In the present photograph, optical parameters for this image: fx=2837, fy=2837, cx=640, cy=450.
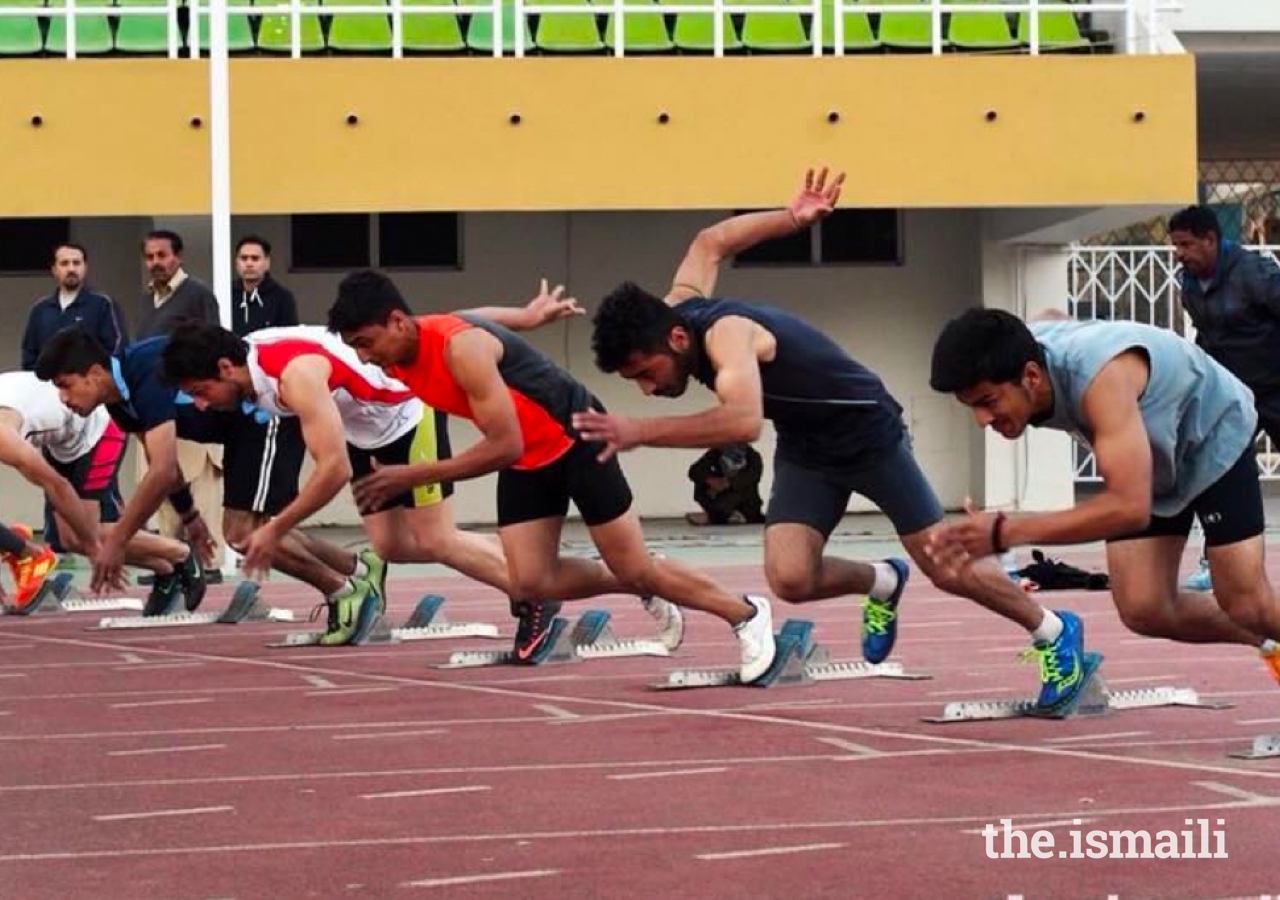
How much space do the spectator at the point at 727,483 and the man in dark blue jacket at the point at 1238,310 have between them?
8718 millimetres

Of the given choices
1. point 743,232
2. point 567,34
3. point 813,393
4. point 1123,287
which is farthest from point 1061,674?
point 1123,287

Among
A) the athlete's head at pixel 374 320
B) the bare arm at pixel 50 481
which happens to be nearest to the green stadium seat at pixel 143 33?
the bare arm at pixel 50 481

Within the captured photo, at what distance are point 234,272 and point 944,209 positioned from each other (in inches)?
249

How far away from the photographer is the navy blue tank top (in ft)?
31.3

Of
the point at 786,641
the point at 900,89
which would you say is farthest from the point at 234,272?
the point at 786,641

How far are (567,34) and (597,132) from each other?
4.03 feet

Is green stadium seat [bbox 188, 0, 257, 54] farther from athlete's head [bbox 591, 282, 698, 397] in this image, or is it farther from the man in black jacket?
athlete's head [bbox 591, 282, 698, 397]

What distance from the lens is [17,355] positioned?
899 inches

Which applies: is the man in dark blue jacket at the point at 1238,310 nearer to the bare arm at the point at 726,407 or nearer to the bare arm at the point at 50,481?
the bare arm at the point at 726,407

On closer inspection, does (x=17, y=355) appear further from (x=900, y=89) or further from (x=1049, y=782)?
(x=1049, y=782)

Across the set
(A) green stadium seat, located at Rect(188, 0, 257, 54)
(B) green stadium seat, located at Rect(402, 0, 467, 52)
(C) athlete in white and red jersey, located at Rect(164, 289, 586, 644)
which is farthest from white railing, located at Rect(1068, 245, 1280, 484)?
(C) athlete in white and red jersey, located at Rect(164, 289, 586, 644)

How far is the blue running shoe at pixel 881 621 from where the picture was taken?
404 inches

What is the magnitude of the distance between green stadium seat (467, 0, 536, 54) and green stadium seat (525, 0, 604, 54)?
0.53 ft

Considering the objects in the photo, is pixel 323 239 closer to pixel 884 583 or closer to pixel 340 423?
pixel 340 423
